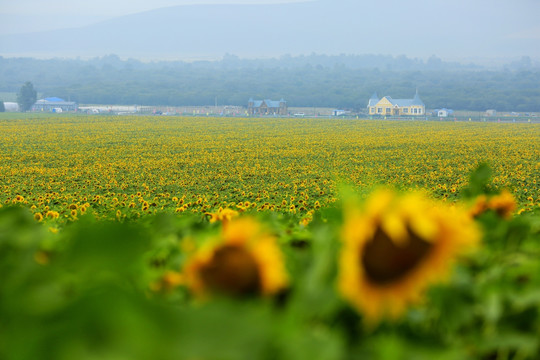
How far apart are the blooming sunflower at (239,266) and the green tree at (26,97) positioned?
109843mm

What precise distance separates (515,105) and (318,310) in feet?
410

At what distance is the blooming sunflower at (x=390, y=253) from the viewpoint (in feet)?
2.15

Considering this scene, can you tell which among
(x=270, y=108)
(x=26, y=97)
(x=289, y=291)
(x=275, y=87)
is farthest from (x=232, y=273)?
(x=275, y=87)

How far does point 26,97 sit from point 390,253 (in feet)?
365

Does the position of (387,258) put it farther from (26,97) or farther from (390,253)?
(26,97)

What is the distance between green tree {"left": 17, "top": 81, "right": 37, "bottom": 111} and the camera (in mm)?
103188

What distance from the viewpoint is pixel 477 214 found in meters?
1.51

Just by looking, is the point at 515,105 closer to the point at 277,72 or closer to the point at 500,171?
the point at 277,72

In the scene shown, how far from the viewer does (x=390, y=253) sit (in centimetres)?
66

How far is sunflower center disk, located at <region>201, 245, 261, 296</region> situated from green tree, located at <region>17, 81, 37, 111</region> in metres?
110

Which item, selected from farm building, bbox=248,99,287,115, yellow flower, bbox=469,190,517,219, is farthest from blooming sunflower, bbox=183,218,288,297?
farm building, bbox=248,99,287,115

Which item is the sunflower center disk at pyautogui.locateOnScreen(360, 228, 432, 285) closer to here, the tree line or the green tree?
the green tree

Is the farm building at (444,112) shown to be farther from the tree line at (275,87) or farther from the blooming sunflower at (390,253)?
the blooming sunflower at (390,253)

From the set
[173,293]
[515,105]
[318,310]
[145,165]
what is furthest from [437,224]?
[515,105]
